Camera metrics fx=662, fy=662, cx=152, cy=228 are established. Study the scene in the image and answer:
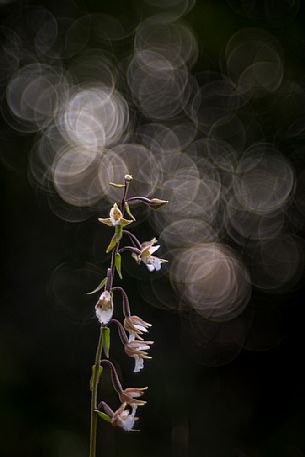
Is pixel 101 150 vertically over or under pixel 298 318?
over

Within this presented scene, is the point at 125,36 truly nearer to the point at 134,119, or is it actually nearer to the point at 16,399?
the point at 134,119

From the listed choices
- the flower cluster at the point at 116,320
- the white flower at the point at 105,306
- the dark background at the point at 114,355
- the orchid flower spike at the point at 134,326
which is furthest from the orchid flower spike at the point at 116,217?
the dark background at the point at 114,355

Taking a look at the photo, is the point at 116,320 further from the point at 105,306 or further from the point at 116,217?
the point at 116,217

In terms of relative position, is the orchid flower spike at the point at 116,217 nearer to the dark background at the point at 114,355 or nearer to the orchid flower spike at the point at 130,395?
the orchid flower spike at the point at 130,395

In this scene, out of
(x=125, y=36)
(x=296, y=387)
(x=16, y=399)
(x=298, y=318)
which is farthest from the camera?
(x=125, y=36)

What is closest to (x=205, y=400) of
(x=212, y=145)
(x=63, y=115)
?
(x=212, y=145)

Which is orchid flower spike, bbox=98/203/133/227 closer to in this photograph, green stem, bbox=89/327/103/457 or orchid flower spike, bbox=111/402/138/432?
green stem, bbox=89/327/103/457

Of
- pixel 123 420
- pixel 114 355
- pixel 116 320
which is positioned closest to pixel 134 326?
pixel 116 320

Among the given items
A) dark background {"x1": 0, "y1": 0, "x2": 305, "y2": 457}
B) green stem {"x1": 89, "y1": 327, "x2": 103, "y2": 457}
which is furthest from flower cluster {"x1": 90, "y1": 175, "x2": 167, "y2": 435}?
dark background {"x1": 0, "y1": 0, "x2": 305, "y2": 457}
